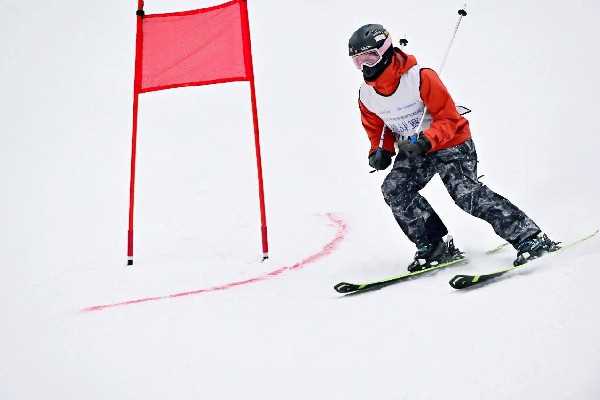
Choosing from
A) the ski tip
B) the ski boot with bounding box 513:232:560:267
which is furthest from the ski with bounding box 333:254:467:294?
the ski boot with bounding box 513:232:560:267

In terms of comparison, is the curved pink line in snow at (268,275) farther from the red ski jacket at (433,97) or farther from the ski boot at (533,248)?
the ski boot at (533,248)

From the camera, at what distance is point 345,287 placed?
469 centimetres

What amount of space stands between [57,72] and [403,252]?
11.9 m

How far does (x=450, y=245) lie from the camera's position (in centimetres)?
545

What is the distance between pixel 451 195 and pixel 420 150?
56 centimetres

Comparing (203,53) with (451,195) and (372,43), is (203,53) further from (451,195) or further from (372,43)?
(451,195)

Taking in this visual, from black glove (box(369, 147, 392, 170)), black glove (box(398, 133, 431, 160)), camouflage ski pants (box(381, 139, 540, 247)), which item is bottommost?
camouflage ski pants (box(381, 139, 540, 247))

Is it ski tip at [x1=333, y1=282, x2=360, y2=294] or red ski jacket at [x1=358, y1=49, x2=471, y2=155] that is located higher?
red ski jacket at [x1=358, y1=49, x2=471, y2=155]

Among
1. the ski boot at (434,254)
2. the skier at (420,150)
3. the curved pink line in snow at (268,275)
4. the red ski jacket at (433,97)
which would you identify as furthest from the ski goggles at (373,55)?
the curved pink line in snow at (268,275)

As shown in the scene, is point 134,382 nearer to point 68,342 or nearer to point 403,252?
point 68,342

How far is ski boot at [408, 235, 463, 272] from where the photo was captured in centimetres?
519

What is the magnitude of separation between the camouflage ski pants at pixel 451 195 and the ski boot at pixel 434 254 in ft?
0.18

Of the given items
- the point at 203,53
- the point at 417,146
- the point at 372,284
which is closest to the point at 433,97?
the point at 417,146

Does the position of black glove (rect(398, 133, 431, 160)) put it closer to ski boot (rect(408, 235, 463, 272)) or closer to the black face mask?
the black face mask
